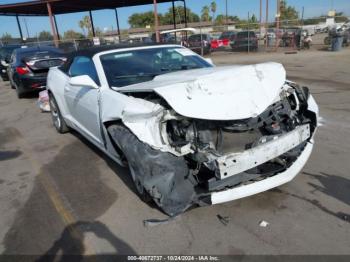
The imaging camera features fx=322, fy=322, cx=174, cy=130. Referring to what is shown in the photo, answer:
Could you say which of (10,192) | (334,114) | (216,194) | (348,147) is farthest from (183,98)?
(334,114)

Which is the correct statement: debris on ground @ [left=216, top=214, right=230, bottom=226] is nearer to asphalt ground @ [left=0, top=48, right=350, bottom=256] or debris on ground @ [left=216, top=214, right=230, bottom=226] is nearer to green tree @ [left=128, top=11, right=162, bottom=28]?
asphalt ground @ [left=0, top=48, right=350, bottom=256]

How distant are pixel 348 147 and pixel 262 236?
2.55 meters

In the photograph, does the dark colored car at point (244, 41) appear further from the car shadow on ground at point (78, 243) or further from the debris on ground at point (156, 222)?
the car shadow on ground at point (78, 243)

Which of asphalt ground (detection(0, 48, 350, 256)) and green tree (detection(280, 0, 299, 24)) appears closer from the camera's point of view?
asphalt ground (detection(0, 48, 350, 256))

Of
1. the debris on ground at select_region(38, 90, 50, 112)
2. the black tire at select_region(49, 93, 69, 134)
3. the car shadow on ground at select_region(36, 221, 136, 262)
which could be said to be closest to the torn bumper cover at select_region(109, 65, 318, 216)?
the car shadow on ground at select_region(36, 221, 136, 262)

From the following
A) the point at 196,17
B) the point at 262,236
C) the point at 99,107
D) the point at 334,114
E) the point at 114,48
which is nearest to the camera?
the point at 262,236

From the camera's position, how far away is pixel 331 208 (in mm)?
3100

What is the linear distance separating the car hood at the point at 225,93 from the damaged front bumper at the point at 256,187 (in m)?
0.65

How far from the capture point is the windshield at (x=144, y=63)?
4035 mm

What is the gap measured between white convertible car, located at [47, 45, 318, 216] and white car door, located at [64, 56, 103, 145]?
0.23 meters

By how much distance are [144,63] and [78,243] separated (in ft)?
8.07

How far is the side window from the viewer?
4.21m

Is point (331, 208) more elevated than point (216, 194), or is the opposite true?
point (216, 194)

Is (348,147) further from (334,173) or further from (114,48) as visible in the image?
(114,48)
